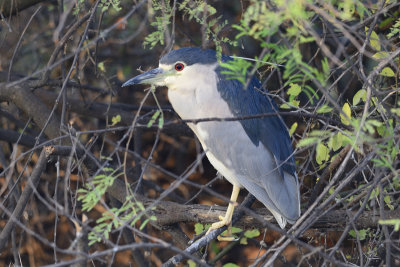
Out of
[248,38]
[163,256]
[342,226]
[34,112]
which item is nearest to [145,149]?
[163,256]

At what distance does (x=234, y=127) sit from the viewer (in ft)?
8.41

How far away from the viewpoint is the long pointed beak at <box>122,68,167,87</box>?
2.40 metres

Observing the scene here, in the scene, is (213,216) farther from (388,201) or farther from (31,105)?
(31,105)

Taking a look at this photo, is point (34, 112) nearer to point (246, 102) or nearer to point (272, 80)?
point (246, 102)

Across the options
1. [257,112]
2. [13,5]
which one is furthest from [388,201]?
[13,5]

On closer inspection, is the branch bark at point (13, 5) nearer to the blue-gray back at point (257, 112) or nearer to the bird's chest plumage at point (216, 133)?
the bird's chest plumage at point (216, 133)

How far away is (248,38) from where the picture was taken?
4.07 meters

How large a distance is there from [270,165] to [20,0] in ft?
4.73

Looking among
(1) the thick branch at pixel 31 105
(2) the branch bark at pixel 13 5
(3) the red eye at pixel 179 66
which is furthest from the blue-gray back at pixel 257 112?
(2) the branch bark at pixel 13 5

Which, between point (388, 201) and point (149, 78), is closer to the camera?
point (388, 201)

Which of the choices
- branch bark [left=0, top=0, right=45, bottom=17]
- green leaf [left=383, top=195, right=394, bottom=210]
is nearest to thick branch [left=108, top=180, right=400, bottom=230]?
green leaf [left=383, top=195, right=394, bottom=210]

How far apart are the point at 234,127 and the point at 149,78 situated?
16.8 inches

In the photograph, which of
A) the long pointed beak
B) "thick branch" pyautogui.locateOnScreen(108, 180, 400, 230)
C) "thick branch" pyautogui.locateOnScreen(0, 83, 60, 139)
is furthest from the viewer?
"thick branch" pyautogui.locateOnScreen(0, 83, 60, 139)

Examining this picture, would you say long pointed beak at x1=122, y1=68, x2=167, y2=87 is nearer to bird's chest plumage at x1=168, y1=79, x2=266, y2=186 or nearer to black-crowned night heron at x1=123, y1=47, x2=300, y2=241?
black-crowned night heron at x1=123, y1=47, x2=300, y2=241
